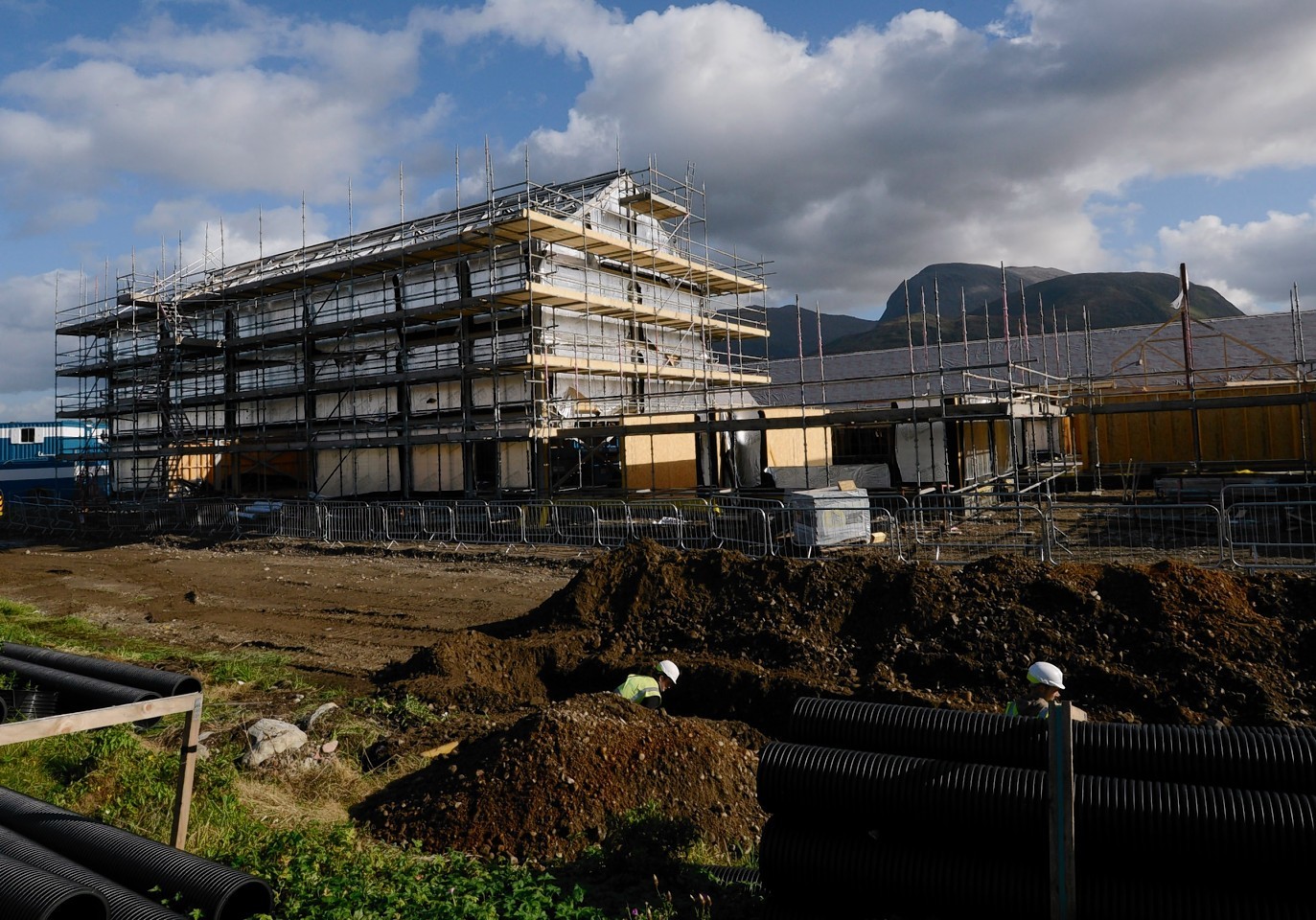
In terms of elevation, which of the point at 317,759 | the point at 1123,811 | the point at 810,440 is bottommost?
the point at 317,759

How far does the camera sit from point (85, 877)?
160 inches

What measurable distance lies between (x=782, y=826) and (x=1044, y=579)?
6.56m

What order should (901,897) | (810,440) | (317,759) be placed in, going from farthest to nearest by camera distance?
(810,440) < (317,759) < (901,897)

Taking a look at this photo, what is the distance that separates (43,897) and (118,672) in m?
2.79

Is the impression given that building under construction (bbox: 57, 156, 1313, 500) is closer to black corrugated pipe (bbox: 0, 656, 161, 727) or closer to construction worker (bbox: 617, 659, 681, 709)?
construction worker (bbox: 617, 659, 681, 709)

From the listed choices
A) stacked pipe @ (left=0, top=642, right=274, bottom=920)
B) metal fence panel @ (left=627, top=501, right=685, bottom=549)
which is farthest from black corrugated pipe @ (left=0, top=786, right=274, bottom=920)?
metal fence panel @ (left=627, top=501, right=685, bottom=549)

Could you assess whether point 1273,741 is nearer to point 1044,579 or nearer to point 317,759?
point 1044,579

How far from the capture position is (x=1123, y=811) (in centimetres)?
388

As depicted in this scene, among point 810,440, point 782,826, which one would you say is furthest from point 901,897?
point 810,440

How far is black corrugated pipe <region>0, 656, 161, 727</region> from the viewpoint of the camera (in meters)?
5.49

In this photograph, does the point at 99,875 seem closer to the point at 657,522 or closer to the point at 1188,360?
the point at 657,522

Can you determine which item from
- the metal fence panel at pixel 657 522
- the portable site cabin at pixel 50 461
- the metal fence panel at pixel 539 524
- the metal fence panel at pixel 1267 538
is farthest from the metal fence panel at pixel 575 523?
the portable site cabin at pixel 50 461

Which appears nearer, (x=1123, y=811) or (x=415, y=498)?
(x=1123, y=811)

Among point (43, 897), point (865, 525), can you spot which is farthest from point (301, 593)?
point (43, 897)
